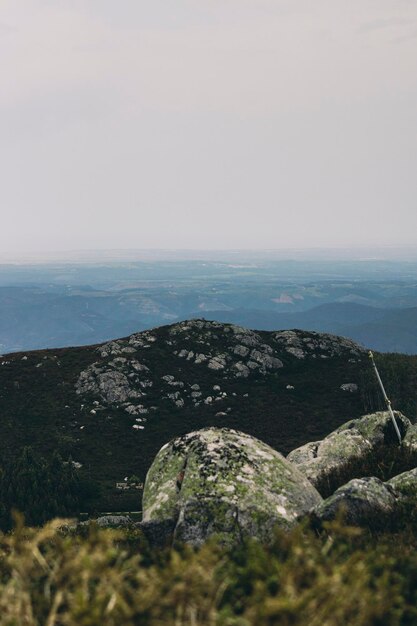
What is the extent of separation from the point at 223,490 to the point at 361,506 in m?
4.54

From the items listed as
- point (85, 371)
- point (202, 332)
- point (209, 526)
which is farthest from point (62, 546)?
point (202, 332)

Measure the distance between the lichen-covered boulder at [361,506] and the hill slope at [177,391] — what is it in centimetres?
5120

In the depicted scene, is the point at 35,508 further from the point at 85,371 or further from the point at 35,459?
the point at 85,371

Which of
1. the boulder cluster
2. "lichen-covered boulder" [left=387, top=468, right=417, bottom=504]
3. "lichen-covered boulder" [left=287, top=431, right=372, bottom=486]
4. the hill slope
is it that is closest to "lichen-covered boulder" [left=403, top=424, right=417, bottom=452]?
"lichen-covered boulder" [left=287, top=431, right=372, bottom=486]

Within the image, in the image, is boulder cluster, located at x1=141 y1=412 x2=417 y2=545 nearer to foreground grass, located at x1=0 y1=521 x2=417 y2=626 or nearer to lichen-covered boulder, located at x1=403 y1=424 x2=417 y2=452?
foreground grass, located at x1=0 y1=521 x2=417 y2=626

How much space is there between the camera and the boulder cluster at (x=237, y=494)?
1520 cm

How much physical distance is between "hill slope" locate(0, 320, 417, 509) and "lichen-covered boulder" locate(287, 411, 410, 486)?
39.2m

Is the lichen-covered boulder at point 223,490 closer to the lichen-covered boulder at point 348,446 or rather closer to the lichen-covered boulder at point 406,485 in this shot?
the lichen-covered boulder at point 406,485

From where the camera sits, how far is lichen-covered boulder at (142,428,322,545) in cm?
1543

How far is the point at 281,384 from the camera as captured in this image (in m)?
90.9

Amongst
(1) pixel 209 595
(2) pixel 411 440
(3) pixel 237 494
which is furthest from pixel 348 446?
(1) pixel 209 595

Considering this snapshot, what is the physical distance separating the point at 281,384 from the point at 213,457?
74.6 metres

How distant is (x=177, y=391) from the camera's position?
8625 cm

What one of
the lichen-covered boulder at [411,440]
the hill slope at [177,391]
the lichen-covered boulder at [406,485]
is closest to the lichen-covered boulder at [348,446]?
the lichen-covered boulder at [411,440]
